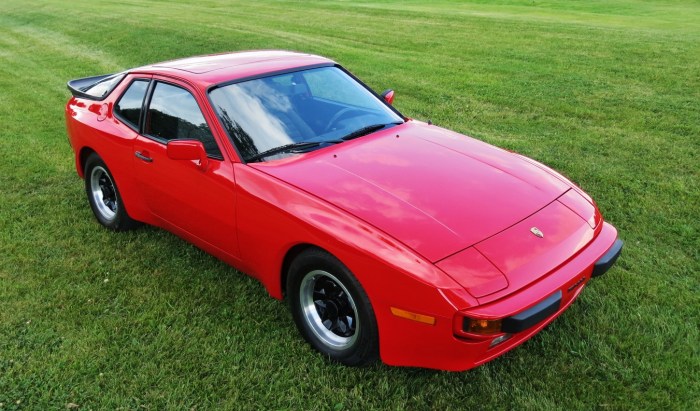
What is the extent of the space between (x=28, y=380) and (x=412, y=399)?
209cm

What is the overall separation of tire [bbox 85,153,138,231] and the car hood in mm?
1827

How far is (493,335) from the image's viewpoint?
2.53 m

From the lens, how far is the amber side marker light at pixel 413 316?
100.0 inches

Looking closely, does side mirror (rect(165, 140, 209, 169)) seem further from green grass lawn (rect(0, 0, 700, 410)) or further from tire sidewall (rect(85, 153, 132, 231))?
tire sidewall (rect(85, 153, 132, 231))

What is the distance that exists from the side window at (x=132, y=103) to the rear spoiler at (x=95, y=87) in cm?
26

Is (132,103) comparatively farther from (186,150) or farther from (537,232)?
(537,232)

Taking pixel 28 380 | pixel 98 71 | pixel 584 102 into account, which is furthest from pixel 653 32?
pixel 28 380

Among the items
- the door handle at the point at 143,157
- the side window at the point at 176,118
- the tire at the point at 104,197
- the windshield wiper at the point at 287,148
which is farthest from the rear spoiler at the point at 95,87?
the windshield wiper at the point at 287,148

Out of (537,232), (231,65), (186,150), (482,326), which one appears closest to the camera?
(482,326)

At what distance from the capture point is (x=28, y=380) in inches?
121

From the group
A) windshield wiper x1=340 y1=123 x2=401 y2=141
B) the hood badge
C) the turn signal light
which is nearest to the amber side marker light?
the turn signal light

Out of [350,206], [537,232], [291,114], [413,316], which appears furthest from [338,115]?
[413,316]

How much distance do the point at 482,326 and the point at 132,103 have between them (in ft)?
10.4

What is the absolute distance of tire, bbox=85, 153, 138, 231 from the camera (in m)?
4.60
